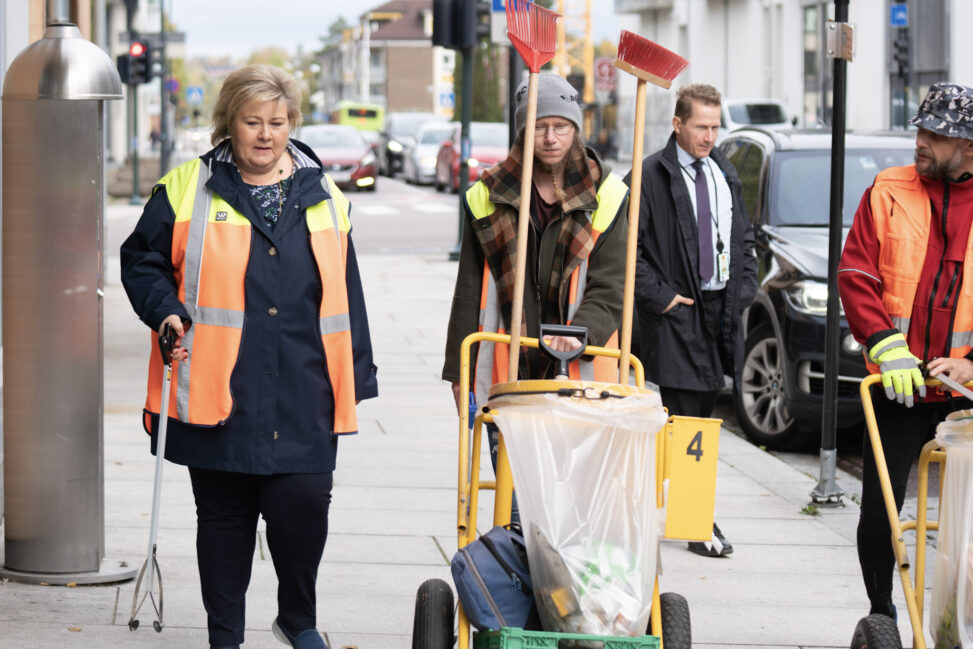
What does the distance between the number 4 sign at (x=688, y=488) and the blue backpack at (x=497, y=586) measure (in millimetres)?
483

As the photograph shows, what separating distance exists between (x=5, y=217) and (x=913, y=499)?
4.62m

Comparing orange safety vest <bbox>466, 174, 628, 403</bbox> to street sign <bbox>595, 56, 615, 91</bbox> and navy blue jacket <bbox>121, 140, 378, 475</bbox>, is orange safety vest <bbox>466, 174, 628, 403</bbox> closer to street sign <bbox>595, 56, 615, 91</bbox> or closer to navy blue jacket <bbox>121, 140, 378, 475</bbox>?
navy blue jacket <bbox>121, 140, 378, 475</bbox>

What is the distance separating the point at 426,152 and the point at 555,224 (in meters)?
35.8

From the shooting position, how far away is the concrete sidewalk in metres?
5.35

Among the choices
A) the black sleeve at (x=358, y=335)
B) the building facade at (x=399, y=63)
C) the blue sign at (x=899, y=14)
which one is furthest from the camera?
the building facade at (x=399, y=63)

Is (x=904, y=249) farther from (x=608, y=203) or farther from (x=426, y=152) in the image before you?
(x=426, y=152)

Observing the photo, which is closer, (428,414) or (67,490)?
(67,490)

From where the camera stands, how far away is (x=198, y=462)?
4.56 meters

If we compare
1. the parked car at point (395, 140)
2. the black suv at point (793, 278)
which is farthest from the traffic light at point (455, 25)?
the parked car at point (395, 140)

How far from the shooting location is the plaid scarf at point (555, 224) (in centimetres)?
480

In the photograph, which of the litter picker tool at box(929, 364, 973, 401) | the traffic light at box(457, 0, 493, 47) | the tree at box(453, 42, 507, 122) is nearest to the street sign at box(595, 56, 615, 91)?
the traffic light at box(457, 0, 493, 47)

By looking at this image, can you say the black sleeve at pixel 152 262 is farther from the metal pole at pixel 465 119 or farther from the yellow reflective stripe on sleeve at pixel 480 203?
the metal pole at pixel 465 119

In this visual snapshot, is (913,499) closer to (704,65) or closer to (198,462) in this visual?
(198,462)

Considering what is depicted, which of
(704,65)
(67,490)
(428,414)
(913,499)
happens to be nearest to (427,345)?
(428,414)
